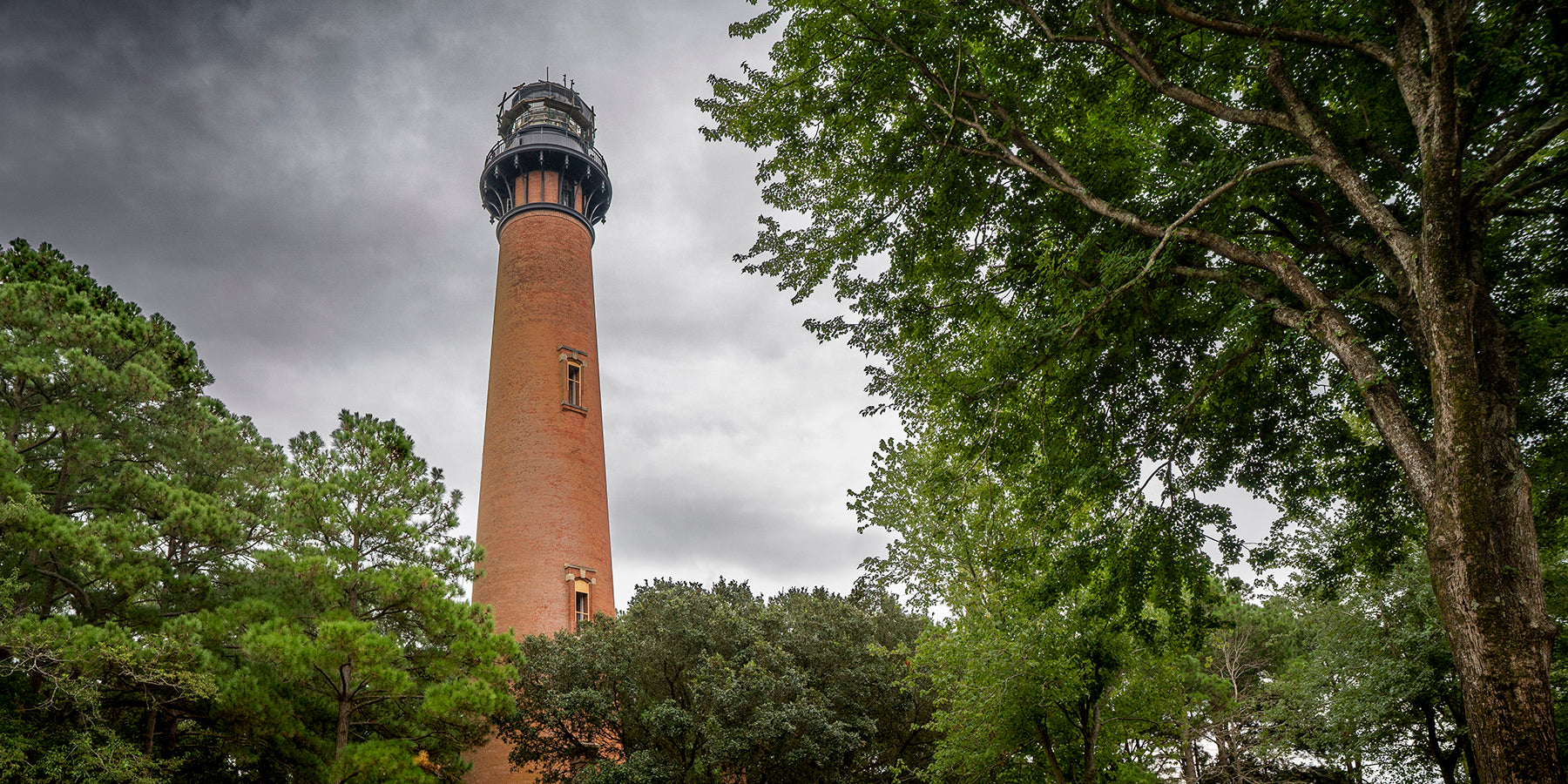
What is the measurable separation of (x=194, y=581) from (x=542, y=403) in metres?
9.42

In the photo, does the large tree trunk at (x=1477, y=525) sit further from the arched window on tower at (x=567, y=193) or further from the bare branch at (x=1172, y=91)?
the arched window on tower at (x=567, y=193)

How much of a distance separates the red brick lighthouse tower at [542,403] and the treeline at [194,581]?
4837 mm

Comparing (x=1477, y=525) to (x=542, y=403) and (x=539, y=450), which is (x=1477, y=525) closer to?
(x=539, y=450)

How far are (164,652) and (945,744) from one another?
39.0ft

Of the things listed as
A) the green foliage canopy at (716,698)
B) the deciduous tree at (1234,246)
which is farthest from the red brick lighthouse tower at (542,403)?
the deciduous tree at (1234,246)

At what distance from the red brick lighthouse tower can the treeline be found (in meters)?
4.84

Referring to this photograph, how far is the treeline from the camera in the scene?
12.1 m

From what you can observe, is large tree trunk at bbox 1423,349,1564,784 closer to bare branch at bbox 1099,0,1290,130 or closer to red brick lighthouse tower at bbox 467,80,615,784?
bare branch at bbox 1099,0,1290,130

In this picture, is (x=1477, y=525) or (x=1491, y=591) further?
(x=1477, y=525)

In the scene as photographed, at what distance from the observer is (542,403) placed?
2259 cm

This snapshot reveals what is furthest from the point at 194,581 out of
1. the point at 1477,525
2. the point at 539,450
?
the point at 1477,525

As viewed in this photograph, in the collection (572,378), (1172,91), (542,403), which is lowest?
(1172,91)

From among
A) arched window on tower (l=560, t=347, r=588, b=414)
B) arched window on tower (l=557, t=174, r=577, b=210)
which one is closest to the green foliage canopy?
arched window on tower (l=560, t=347, r=588, b=414)

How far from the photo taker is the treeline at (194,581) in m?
12.1
